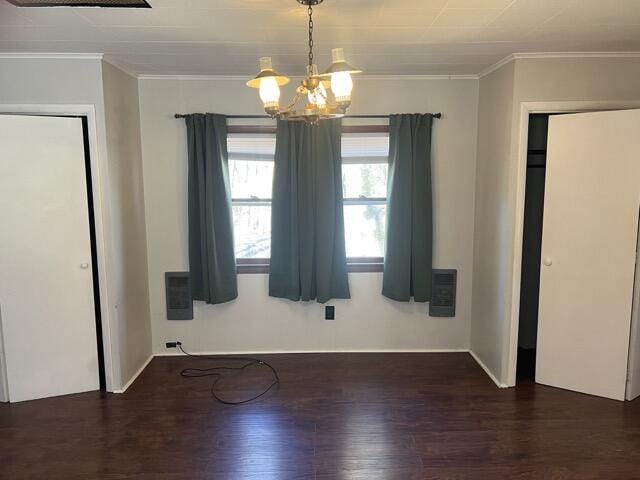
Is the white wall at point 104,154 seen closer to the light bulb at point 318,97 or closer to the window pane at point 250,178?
the window pane at point 250,178

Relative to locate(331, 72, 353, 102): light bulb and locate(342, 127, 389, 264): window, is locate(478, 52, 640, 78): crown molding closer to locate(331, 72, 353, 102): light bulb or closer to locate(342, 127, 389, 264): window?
locate(342, 127, 389, 264): window

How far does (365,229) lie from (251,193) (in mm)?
1043

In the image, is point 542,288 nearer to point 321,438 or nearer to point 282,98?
point 321,438

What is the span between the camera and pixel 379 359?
3834mm

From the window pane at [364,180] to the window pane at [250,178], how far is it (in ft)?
2.17

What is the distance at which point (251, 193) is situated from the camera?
3.82 meters

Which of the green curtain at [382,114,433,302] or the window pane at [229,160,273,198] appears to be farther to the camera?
the window pane at [229,160,273,198]

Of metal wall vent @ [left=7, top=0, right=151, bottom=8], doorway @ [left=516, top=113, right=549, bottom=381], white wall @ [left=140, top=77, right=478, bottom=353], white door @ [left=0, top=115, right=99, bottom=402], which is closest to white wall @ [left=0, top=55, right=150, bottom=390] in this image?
white door @ [left=0, top=115, right=99, bottom=402]

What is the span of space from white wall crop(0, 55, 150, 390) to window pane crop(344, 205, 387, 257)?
1.78m

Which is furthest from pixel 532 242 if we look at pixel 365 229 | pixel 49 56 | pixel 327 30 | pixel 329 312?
pixel 49 56

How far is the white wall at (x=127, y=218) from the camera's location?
3.14 meters

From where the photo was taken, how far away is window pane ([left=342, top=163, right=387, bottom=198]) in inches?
150

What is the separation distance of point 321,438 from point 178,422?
3.11ft

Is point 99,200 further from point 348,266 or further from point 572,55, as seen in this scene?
point 572,55
